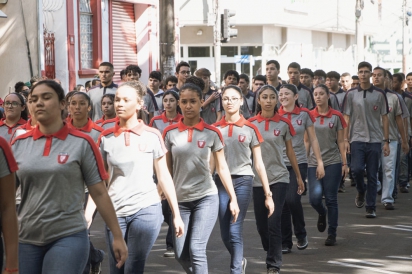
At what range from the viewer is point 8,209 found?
491 centimetres

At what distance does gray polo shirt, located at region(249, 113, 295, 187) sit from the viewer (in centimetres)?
915

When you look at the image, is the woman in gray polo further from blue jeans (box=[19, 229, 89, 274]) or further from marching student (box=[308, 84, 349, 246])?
marching student (box=[308, 84, 349, 246])

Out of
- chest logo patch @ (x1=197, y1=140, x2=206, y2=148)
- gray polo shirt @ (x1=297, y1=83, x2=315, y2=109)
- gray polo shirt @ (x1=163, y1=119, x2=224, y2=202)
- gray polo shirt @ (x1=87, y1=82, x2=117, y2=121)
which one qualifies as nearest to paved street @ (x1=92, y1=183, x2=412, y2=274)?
gray polo shirt @ (x1=87, y1=82, x2=117, y2=121)

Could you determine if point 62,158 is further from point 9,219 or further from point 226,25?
point 226,25

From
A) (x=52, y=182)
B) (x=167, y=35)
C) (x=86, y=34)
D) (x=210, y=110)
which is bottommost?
(x=52, y=182)

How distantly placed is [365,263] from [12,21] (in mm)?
13860

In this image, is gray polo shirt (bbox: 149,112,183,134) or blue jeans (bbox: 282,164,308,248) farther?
gray polo shirt (bbox: 149,112,183,134)

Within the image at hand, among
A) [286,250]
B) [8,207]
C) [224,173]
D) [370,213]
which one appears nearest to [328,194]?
[286,250]

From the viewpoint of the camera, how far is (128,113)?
270 inches

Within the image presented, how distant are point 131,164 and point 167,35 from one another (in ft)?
36.2

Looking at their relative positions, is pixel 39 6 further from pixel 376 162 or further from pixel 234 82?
pixel 376 162

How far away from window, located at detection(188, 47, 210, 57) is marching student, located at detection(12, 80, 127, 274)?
41.7m

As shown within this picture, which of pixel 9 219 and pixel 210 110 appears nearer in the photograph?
pixel 9 219

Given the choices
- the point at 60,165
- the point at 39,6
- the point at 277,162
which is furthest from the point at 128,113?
the point at 39,6
